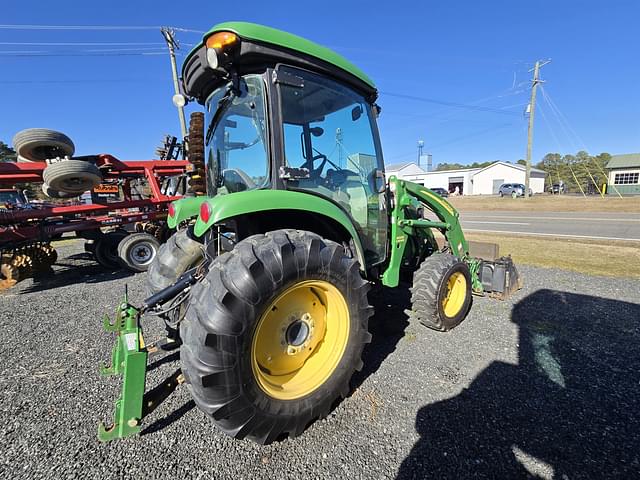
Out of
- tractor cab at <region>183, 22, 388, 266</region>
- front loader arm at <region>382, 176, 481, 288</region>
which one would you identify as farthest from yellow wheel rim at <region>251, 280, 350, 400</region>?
front loader arm at <region>382, 176, 481, 288</region>

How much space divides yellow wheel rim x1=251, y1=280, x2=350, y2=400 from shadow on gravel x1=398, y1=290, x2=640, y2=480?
0.69 metres

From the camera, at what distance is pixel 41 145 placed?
19.4 feet

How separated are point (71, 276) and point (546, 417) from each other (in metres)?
7.66

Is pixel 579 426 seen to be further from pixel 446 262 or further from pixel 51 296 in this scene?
pixel 51 296

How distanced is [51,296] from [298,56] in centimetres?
533

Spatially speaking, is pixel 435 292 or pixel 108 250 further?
pixel 108 250

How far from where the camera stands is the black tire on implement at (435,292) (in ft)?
10.3

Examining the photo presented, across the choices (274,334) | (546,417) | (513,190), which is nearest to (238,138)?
(274,334)

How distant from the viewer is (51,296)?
4.95 m

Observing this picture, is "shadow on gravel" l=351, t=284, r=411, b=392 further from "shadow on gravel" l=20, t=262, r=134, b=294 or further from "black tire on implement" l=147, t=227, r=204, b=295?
"shadow on gravel" l=20, t=262, r=134, b=294

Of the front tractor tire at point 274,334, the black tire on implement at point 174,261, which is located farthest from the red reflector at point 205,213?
the black tire on implement at point 174,261

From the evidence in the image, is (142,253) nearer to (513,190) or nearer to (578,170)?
(513,190)

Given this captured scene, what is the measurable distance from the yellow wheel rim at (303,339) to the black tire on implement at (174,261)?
1209 mm

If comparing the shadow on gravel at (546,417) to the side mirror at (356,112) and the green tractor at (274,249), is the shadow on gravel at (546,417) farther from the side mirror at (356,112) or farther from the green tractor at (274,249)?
the side mirror at (356,112)
